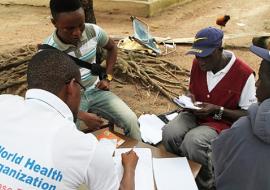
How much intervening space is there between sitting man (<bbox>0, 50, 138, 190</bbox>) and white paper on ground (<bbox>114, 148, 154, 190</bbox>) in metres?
0.52

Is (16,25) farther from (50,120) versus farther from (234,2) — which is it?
(50,120)

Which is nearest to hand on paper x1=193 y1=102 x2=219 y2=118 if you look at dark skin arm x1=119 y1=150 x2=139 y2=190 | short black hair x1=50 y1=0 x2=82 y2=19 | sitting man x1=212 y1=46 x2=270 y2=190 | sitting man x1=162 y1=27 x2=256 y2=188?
sitting man x1=162 y1=27 x2=256 y2=188

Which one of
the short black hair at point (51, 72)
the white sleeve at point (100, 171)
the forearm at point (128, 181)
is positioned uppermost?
the short black hair at point (51, 72)

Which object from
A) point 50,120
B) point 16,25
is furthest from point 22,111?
point 16,25

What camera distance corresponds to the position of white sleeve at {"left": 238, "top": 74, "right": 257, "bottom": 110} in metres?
2.92

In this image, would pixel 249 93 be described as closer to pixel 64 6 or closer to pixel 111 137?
pixel 111 137

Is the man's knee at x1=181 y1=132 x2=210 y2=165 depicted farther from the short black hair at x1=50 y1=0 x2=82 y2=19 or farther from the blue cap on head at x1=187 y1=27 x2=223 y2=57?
the short black hair at x1=50 y1=0 x2=82 y2=19

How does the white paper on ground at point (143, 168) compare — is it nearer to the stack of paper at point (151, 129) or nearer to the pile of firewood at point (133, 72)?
the stack of paper at point (151, 129)

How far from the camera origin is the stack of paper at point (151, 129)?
3.50 metres

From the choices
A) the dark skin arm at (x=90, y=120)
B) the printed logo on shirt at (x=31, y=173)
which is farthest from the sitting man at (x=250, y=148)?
the dark skin arm at (x=90, y=120)

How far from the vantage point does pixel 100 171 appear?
67.6 inches

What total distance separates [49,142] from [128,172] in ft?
2.06

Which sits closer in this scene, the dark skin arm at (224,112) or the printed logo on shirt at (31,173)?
the printed logo on shirt at (31,173)

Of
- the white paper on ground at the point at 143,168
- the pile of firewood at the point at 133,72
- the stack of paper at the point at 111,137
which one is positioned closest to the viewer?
the white paper on ground at the point at 143,168
